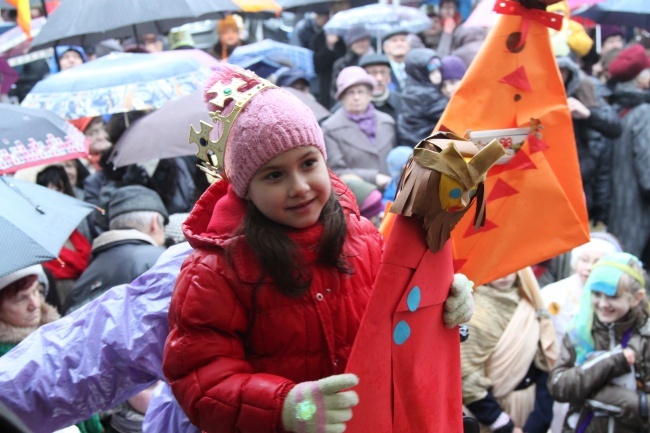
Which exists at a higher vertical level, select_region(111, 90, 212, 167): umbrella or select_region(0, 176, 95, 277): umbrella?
select_region(0, 176, 95, 277): umbrella

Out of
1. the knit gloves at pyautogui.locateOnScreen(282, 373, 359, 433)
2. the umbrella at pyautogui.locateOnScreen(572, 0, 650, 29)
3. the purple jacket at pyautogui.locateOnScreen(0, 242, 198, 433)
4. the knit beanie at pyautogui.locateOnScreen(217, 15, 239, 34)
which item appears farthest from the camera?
the knit beanie at pyautogui.locateOnScreen(217, 15, 239, 34)

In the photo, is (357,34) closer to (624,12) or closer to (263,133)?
(624,12)

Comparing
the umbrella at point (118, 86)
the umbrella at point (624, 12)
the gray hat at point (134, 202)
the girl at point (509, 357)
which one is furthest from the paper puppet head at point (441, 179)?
the umbrella at point (624, 12)

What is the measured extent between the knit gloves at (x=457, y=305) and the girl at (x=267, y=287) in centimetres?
23

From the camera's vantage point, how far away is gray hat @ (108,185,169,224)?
4586mm

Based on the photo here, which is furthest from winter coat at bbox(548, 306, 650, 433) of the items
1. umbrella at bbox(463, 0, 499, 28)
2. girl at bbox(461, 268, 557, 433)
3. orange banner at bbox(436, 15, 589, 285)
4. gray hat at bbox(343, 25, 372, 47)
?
gray hat at bbox(343, 25, 372, 47)

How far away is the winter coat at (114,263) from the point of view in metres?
4.06

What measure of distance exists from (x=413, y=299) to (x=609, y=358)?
2.07 meters

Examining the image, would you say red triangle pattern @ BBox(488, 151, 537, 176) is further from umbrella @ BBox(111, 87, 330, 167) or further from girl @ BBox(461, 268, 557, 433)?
umbrella @ BBox(111, 87, 330, 167)

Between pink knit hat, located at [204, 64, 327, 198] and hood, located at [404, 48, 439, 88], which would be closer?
pink knit hat, located at [204, 64, 327, 198]

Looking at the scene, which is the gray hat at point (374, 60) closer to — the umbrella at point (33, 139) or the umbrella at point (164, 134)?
the umbrella at point (164, 134)

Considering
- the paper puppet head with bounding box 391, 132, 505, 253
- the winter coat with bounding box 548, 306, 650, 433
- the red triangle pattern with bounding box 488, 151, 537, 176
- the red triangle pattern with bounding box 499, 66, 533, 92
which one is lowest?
the winter coat with bounding box 548, 306, 650, 433

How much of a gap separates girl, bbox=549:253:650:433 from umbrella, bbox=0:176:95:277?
2.33 m

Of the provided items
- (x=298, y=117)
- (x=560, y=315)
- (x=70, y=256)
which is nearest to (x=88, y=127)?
(x=70, y=256)
